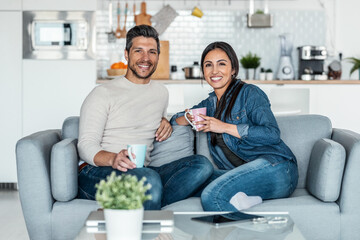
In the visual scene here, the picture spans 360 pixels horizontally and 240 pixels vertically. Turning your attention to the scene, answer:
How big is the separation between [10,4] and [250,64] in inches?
101

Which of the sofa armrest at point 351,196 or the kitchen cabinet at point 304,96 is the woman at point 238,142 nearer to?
the sofa armrest at point 351,196

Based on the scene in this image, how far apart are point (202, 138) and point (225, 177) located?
602 millimetres

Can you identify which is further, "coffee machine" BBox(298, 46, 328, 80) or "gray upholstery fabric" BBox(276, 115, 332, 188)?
"coffee machine" BBox(298, 46, 328, 80)

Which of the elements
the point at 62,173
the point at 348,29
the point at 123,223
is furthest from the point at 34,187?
the point at 348,29

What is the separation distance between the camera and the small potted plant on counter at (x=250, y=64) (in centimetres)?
542

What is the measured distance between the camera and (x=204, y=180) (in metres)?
2.54

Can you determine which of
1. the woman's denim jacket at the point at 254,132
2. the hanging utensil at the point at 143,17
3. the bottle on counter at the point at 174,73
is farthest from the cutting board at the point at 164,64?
the woman's denim jacket at the point at 254,132

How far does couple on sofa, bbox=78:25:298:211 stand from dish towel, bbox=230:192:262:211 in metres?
0.01

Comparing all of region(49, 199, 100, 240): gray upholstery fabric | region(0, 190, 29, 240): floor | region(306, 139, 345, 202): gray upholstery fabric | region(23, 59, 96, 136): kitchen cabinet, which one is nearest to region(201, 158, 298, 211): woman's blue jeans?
region(306, 139, 345, 202): gray upholstery fabric

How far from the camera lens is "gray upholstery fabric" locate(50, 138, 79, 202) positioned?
241cm

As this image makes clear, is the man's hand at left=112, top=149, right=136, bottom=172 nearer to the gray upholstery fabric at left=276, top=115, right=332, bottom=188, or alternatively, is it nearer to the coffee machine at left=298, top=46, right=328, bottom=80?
the gray upholstery fabric at left=276, top=115, right=332, bottom=188

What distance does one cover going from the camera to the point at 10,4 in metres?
5.04

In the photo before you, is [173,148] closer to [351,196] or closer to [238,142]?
[238,142]

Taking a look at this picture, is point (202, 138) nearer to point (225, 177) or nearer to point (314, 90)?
point (225, 177)
